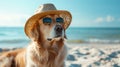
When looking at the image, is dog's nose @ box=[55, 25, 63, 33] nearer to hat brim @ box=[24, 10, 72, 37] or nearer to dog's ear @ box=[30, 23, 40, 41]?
hat brim @ box=[24, 10, 72, 37]

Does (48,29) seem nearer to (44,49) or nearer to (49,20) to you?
(49,20)

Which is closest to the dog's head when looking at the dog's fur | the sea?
the dog's fur

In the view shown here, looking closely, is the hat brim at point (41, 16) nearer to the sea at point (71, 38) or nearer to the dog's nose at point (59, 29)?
the dog's nose at point (59, 29)

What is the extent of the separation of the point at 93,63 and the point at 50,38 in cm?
345

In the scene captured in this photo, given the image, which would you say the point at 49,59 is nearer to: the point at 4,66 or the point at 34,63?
the point at 34,63

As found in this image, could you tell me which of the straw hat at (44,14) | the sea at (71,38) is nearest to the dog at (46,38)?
the straw hat at (44,14)

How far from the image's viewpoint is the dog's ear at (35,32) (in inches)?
190

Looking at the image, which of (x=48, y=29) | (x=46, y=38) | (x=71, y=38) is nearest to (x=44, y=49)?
(x=46, y=38)

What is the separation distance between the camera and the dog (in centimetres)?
472

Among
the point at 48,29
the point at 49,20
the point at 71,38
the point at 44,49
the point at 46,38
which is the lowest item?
the point at 71,38

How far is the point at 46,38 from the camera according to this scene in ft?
15.8

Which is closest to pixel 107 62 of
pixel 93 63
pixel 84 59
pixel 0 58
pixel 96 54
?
pixel 93 63

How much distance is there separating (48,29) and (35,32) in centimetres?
28

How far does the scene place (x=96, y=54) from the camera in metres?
9.52
